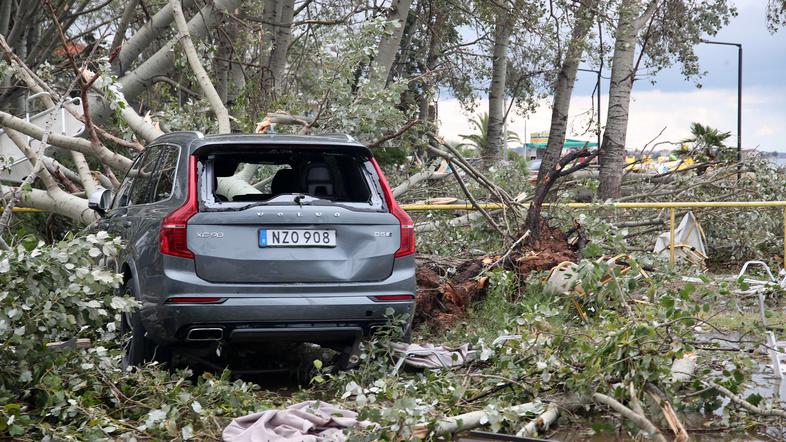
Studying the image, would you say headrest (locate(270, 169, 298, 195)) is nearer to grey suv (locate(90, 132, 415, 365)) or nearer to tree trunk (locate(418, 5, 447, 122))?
grey suv (locate(90, 132, 415, 365))

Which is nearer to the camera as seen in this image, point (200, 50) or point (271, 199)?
point (271, 199)

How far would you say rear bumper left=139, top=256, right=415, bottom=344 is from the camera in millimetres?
6617

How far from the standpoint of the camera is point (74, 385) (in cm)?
607

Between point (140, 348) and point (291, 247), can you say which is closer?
point (291, 247)

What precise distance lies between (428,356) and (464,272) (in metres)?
2.81

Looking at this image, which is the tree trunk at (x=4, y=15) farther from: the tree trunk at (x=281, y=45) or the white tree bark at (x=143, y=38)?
the tree trunk at (x=281, y=45)

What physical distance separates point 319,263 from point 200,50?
8.61 m

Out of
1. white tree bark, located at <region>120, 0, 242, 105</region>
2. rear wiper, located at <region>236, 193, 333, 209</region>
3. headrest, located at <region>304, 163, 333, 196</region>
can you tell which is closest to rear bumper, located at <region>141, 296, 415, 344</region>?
rear wiper, located at <region>236, 193, 333, 209</region>

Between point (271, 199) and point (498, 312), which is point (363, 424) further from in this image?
point (498, 312)

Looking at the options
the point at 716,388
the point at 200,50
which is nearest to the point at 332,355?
the point at 716,388

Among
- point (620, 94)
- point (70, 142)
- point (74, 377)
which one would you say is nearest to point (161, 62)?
point (70, 142)

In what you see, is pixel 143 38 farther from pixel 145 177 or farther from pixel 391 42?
pixel 145 177

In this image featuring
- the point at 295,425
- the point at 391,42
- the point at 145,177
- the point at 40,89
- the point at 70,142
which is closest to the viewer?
the point at 295,425

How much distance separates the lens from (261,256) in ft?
22.2
